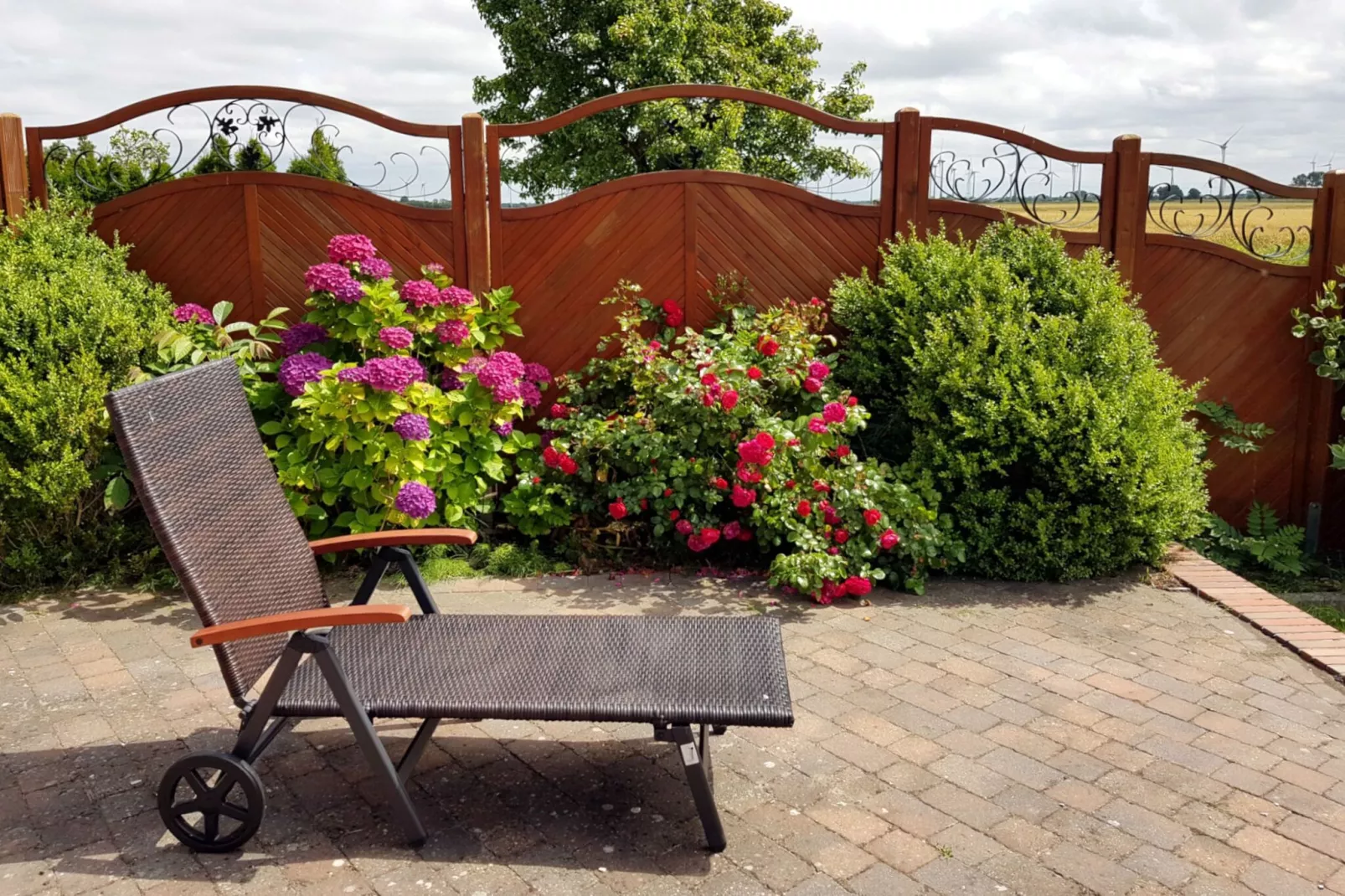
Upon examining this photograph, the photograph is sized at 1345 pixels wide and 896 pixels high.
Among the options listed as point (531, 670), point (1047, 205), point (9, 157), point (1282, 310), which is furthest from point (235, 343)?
point (1282, 310)

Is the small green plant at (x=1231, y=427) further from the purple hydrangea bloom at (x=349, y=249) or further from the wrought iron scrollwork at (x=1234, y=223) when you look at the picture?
the purple hydrangea bloom at (x=349, y=249)

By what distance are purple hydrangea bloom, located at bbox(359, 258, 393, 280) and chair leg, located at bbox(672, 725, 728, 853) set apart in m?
3.41

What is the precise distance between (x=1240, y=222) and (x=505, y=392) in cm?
438

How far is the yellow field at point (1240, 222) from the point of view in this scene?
6.46m

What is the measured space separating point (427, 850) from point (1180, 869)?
6.58 ft

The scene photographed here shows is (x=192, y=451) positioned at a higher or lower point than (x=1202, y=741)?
higher

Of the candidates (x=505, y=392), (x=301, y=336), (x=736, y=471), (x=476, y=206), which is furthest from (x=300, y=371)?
(x=736, y=471)

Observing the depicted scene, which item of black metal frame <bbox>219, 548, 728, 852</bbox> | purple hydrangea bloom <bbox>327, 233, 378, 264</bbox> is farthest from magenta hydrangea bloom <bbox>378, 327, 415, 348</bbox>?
black metal frame <bbox>219, 548, 728, 852</bbox>

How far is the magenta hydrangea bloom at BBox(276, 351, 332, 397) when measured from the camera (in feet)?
17.4

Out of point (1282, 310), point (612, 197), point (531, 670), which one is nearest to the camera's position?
point (531, 670)

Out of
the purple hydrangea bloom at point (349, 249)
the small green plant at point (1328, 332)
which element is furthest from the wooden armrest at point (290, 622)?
the small green plant at point (1328, 332)

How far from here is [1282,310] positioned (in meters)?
6.59

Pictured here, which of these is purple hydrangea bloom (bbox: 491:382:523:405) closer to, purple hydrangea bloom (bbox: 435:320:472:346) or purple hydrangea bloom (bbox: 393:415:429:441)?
purple hydrangea bloom (bbox: 435:320:472:346)

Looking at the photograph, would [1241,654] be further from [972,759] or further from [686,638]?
[686,638]
